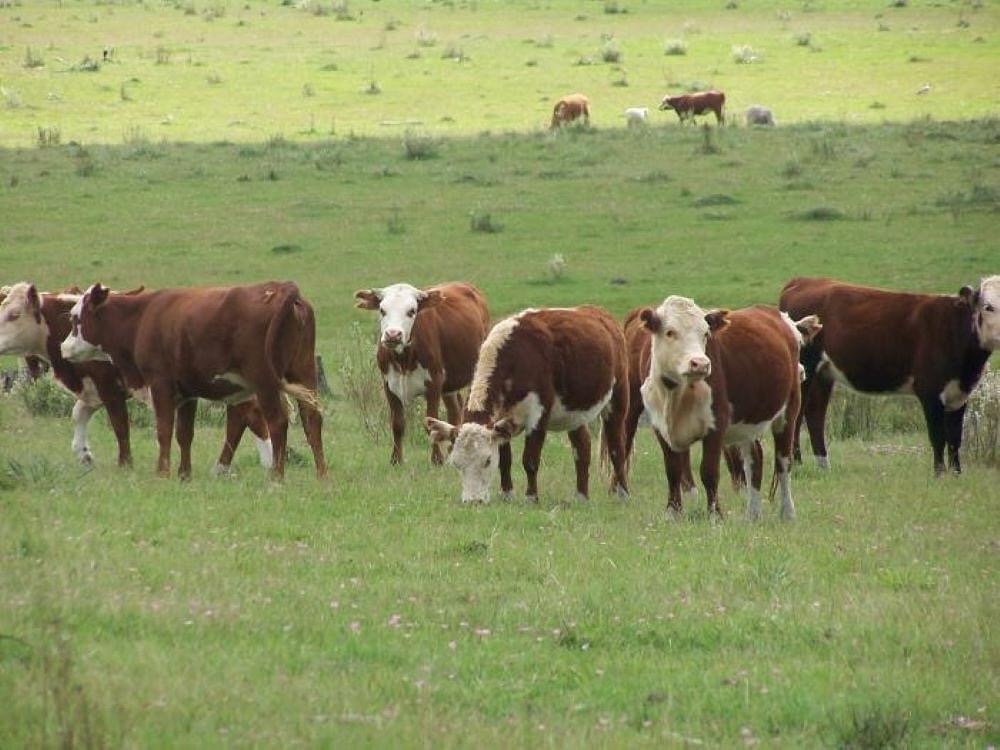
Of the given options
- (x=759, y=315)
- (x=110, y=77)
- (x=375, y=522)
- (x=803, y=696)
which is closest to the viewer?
(x=803, y=696)

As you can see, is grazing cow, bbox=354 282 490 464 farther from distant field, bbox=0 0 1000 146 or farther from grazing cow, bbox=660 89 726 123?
grazing cow, bbox=660 89 726 123

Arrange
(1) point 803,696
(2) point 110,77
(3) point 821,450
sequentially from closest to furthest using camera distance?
(1) point 803,696
(3) point 821,450
(2) point 110,77

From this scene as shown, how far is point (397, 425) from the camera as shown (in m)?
15.6

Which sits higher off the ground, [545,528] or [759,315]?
[759,315]

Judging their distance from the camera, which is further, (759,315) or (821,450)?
(821,450)

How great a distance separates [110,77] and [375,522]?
39513 millimetres

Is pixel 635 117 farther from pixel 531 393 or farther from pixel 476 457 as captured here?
pixel 476 457

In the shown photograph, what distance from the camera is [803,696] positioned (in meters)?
7.10

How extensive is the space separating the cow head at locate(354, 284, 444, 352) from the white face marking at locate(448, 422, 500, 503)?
2.50 m

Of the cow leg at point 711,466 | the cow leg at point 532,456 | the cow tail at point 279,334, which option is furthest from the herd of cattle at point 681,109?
the cow leg at point 711,466

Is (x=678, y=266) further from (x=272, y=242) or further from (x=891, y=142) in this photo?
(x=891, y=142)

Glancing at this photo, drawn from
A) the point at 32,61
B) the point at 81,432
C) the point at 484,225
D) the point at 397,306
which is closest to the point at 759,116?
the point at 484,225

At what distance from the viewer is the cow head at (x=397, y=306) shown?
48.9 ft

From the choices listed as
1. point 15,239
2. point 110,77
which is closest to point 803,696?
point 15,239
